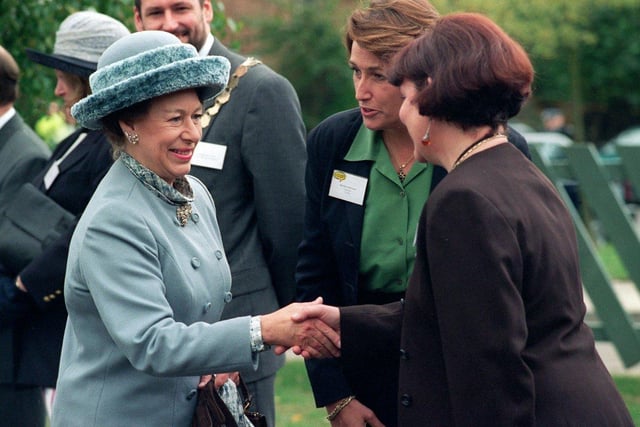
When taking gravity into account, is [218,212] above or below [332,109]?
above

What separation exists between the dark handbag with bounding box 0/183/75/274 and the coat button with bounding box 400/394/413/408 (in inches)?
80.7

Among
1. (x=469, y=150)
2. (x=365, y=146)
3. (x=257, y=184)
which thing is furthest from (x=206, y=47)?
(x=469, y=150)

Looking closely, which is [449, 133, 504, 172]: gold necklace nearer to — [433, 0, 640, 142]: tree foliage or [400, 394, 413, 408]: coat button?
[400, 394, 413, 408]: coat button

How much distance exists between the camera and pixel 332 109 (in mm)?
30922

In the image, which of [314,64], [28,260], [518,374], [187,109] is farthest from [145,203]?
[314,64]

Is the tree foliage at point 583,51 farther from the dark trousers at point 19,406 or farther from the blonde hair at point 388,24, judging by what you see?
the blonde hair at point 388,24

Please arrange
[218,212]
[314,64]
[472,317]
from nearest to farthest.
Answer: [472,317] → [218,212] → [314,64]

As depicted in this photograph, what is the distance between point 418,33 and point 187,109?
35.5 inches

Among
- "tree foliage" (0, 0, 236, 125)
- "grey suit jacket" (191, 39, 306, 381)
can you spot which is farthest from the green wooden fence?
"grey suit jacket" (191, 39, 306, 381)

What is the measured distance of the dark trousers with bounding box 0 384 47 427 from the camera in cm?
518

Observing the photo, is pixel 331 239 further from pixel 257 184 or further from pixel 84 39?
pixel 84 39

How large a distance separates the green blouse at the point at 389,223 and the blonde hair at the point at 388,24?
0.38 meters

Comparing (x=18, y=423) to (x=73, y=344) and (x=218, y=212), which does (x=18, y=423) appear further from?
(x=73, y=344)

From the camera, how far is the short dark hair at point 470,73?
312cm
